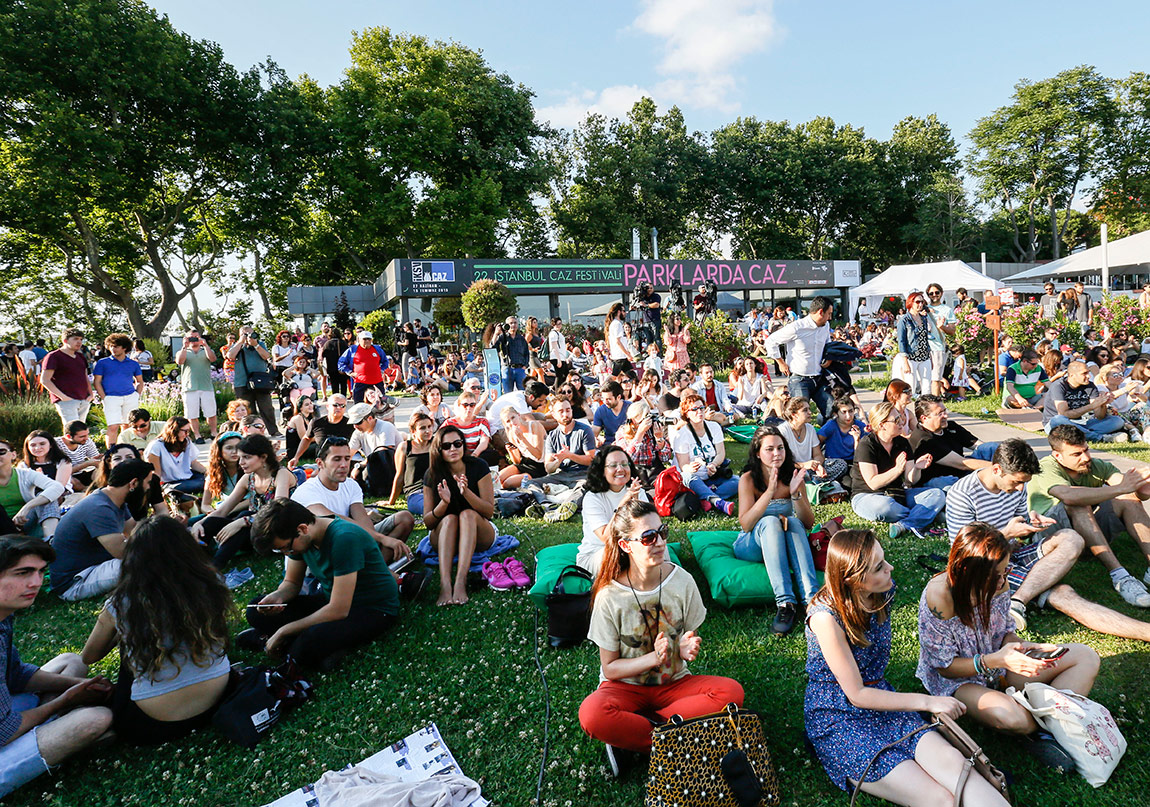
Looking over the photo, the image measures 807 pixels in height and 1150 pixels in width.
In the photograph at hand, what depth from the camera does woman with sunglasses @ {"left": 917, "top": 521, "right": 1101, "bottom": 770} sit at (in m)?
2.76

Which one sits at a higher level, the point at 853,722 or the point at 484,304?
the point at 484,304

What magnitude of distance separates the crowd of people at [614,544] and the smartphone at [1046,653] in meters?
0.01

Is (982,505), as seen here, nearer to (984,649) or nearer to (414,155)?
(984,649)

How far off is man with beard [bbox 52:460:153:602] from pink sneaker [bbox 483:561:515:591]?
2.70m

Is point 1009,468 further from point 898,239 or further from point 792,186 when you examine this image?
point 898,239

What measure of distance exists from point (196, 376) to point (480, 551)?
22.6ft

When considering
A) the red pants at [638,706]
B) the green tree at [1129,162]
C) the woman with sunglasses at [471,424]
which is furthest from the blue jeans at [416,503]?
the green tree at [1129,162]

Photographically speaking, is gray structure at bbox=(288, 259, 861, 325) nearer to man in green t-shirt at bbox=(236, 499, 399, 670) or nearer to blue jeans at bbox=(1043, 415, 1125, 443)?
blue jeans at bbox=(1043, 415, 1125, 443)

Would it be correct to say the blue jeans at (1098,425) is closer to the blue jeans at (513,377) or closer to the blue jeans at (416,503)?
the blue jeans at (416,503)

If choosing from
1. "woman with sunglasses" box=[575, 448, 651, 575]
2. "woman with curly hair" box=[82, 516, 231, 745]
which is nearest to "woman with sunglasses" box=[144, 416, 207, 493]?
"woman with curly hair" box=[82, 516, 231, 745]

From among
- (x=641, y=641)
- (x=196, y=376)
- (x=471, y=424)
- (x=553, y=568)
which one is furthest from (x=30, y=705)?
(x=196, y=376)

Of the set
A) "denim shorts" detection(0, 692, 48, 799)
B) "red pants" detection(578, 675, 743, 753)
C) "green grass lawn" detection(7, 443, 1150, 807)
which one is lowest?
"green grass lawn" detection(7, 443, 1150, 807)

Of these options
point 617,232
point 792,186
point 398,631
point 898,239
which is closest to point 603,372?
point 398,631

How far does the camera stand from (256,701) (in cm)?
328
